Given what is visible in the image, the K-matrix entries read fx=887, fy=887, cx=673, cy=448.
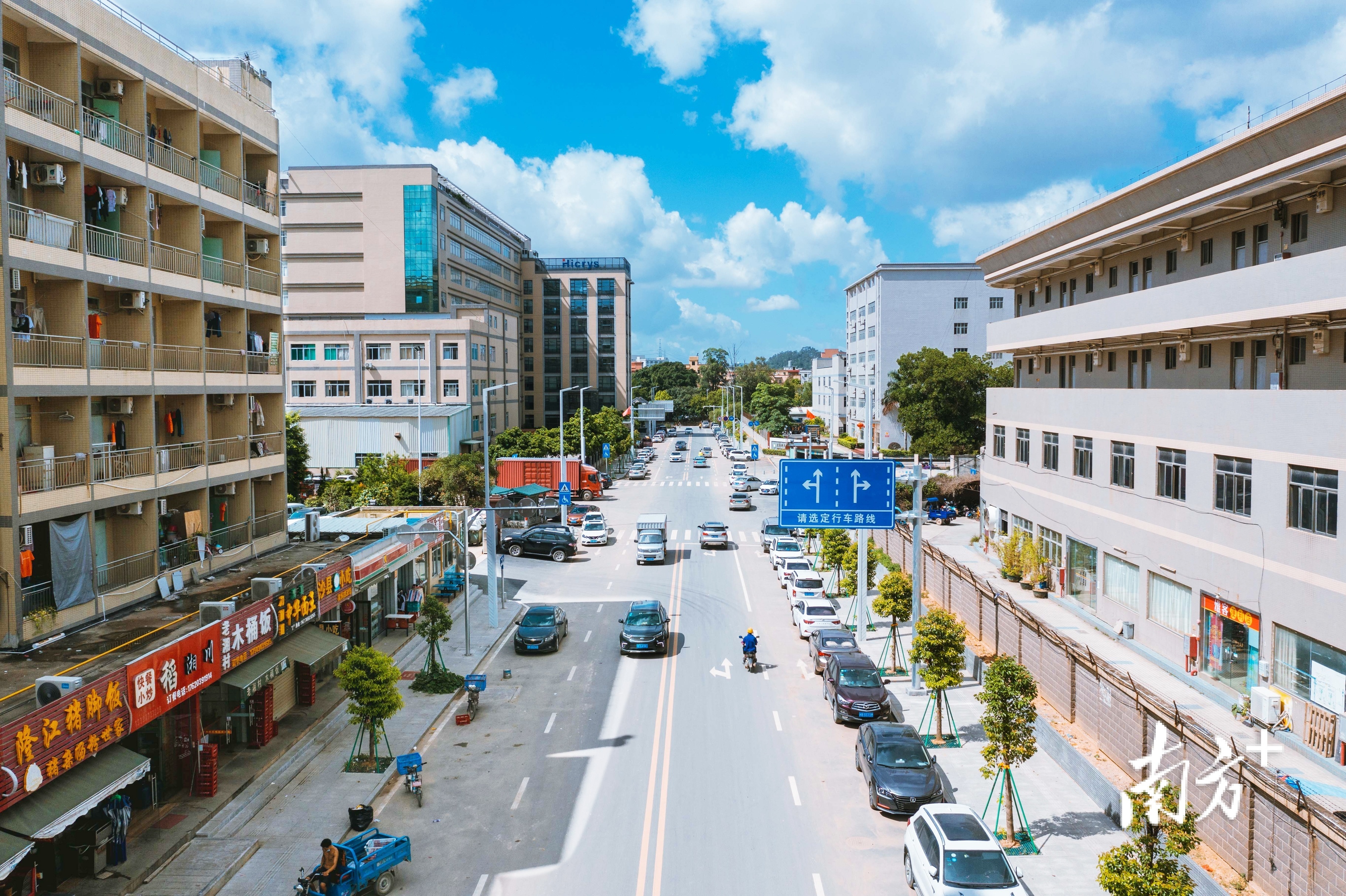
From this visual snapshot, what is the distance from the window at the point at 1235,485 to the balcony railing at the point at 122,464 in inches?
1069

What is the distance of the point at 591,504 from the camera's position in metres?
64.8

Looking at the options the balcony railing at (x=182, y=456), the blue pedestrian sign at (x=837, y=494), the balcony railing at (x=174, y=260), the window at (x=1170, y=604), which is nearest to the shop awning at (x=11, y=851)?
the balcony railing at (x=182, y=456)

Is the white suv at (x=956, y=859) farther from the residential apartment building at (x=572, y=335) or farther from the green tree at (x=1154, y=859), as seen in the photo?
the residential apartment building at (x=572, y=335)

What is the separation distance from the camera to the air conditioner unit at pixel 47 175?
59.3 feet

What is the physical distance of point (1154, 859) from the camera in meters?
11.8

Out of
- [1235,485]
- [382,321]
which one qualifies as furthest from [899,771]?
[382,321]

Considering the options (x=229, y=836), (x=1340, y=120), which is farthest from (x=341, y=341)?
(x=1340, y=120)

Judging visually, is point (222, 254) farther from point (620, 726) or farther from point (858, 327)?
point (858, 327)

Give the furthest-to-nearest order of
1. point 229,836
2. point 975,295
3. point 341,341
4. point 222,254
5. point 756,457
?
point 756,457 → point 975,295 → point 341,341 → point 222,254 → point 229,836

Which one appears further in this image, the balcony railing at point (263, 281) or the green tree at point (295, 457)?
the green tree at point (295, 457)

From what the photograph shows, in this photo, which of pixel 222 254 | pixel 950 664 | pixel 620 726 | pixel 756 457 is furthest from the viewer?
pixel 756 457

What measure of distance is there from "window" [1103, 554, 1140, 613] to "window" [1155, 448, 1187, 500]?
9.61 feet

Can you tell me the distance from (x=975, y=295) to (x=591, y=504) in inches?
1788

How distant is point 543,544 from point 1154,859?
36.0 meters
